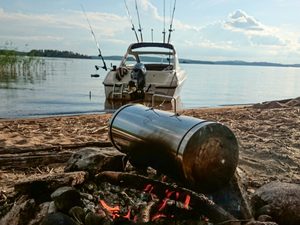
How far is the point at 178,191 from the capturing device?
313 centimetres

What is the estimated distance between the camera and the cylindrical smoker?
122 inches

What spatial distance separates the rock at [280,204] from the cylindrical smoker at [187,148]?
0.46 metres

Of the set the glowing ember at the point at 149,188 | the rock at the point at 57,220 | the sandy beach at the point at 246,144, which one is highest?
the glowing ember at the point at 149,188

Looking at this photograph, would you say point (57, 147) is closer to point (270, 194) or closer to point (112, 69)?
point (270, 194)

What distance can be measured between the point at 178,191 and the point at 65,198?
0.91 metres

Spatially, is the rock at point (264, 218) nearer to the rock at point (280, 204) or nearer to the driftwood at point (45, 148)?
the rock at point (280, 204)

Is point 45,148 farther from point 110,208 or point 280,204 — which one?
point 280,204

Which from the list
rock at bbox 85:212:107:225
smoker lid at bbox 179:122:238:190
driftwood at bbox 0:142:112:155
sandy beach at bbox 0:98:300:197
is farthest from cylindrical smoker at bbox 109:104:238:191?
driftwood at bbox 0:142:112:155

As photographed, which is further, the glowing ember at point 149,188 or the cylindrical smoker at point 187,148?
the glowing ember at point 149,188

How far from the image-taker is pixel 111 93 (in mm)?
15016

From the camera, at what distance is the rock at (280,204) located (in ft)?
11.2

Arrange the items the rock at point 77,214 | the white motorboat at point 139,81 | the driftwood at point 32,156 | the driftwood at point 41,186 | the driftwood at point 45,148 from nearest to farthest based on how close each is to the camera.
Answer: the rock at point 77,214, the driftwood at point 41,186, the driftwood at point 32,156, the driftwood at point 45,148, the white motorboat at point 139,81

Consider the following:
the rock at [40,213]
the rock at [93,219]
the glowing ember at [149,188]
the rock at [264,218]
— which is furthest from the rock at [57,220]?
the rock at [264,218]

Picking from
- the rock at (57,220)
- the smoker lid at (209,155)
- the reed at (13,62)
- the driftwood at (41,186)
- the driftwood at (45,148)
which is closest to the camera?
the rock at (57,220)
